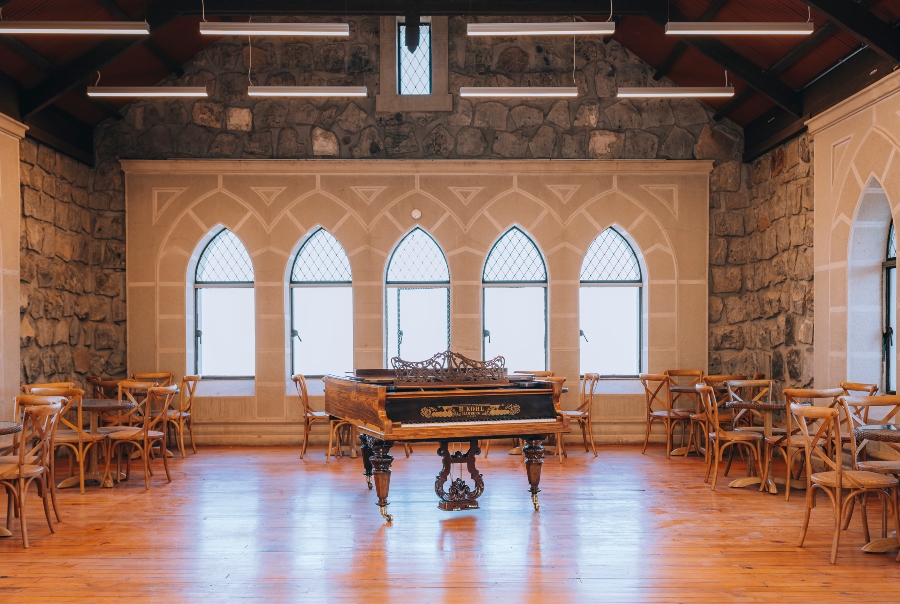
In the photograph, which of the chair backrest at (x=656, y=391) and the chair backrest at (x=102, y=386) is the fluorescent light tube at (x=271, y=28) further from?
the chair backrest at (x=656, y=391)

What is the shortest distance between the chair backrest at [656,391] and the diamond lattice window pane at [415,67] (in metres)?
4.01

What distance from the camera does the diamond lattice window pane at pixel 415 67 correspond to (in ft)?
29.2

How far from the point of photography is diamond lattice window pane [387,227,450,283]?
355 inches

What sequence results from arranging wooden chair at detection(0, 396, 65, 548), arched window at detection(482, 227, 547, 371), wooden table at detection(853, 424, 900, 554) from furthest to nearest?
arched window at detection(482, 227, 547, 371) < wooden chair at detection(0, 396, 65, 548) < wooden table at detection(853, 424, 900, 554)

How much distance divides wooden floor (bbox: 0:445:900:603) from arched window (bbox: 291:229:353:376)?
7.91 ft

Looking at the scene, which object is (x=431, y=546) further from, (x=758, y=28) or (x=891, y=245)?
(x=891, y=245)

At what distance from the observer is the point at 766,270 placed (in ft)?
27.0

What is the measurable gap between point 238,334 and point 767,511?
5.94 meters

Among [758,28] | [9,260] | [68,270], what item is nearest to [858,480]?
[758,28]

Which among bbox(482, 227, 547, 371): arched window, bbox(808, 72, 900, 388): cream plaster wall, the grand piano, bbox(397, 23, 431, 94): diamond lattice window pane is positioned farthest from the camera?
bbox(482, 227, 547, 371): arched window

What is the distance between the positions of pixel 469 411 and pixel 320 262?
4.36 m

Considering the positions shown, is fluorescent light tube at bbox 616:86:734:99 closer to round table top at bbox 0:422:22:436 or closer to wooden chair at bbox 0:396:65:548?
wooden chair at bbox 0:396:65:548

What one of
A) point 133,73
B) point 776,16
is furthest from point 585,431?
point 133,73

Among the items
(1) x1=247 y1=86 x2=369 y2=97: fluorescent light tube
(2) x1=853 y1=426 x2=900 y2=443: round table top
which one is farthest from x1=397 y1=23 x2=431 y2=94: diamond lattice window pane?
(2) x1=853 y1=426 x2=900 y2=443: round table top
